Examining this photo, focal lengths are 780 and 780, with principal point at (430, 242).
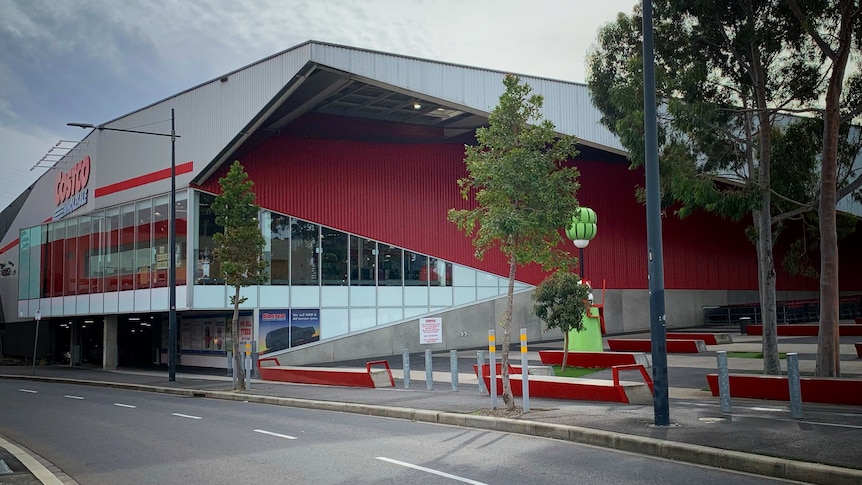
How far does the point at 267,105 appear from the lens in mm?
31609

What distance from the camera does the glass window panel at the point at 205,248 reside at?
111 ft

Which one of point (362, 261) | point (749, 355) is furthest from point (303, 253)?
point (749, 355)

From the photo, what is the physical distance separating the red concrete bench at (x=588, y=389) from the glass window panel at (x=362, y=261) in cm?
1807

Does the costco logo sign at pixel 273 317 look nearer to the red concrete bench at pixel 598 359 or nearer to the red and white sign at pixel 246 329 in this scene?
the red and white sign at pixel 246 329

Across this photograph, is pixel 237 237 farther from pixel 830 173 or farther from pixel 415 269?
pixel 830 173

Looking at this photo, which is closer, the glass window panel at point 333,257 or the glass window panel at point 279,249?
the glass window panel at point 279,249

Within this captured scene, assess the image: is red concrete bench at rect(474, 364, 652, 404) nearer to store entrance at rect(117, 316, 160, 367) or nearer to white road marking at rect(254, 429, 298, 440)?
white road marking at rect(254, 429, 298, 440)

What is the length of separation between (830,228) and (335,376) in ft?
48.4

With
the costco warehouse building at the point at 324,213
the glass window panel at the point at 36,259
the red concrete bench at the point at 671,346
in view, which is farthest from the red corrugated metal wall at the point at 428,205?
the glass window panel at the point at 36,259

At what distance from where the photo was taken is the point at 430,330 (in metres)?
37.9

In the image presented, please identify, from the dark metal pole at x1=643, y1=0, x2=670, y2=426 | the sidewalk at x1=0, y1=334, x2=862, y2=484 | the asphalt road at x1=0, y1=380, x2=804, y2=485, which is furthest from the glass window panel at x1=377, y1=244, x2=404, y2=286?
the dark metal pole at x1=643, y1=0, x2=670, y2=426

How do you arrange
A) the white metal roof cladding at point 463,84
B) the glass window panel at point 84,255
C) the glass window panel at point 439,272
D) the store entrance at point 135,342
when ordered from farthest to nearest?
the store entrance at point 135,342 < the glass window panel at point 84,255 < the glass window panel at point 439,272 < the white metal roof cladding at point 463,84

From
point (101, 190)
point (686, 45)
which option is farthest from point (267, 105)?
point (686, 45)

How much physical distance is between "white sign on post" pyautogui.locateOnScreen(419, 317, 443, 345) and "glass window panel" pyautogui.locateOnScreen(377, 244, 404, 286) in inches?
87.3
